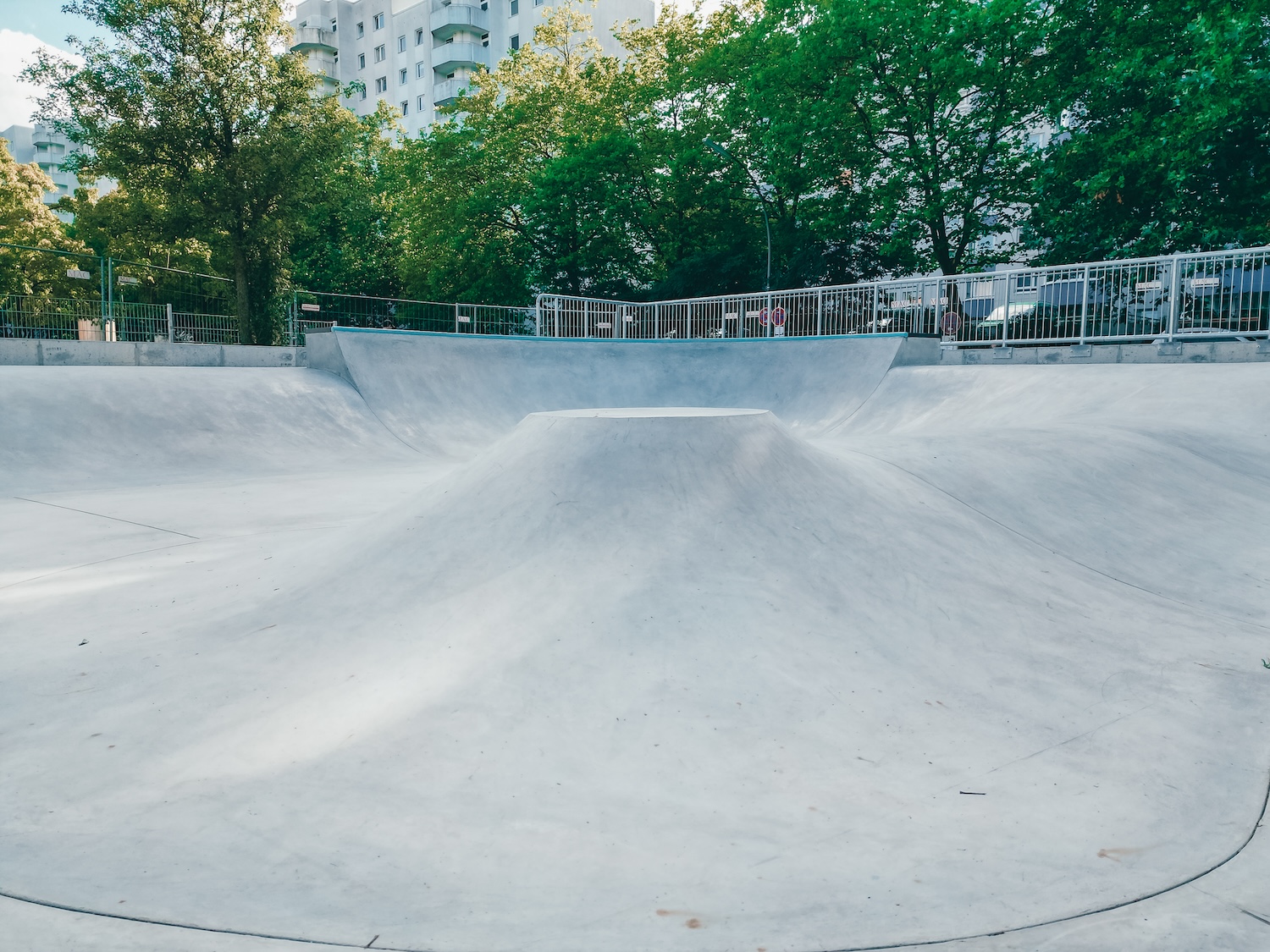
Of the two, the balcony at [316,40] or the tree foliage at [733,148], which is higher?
the balcony at [316,40]

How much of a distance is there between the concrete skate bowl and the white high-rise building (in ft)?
184

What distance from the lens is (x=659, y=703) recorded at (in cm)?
344

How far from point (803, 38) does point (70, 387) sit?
75.0ft

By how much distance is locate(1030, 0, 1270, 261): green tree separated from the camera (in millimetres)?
17031

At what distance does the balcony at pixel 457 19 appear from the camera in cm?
5912

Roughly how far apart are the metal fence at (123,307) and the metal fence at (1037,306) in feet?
24.7

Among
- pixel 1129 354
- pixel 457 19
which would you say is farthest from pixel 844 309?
pixel 457 19

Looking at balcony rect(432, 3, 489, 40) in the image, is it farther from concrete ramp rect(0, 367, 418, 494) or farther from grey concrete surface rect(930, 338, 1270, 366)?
grey concrete surface rect(930, 338, 1270, 366)

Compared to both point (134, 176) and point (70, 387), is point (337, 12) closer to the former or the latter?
point (134, 176)

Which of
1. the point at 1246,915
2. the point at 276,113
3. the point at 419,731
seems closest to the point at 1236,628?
the point at 1246,915

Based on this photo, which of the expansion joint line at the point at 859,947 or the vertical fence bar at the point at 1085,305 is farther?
the vertical fence bar at the point at 1085,305

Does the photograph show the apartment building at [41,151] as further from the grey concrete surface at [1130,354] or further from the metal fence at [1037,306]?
the grey concrete surface at [1130,354]

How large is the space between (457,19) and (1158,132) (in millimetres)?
53445

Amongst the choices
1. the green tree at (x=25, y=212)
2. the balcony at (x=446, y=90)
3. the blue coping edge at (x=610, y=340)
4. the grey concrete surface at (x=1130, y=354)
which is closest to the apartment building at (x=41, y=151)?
the balcony at (x=446, y=90)
